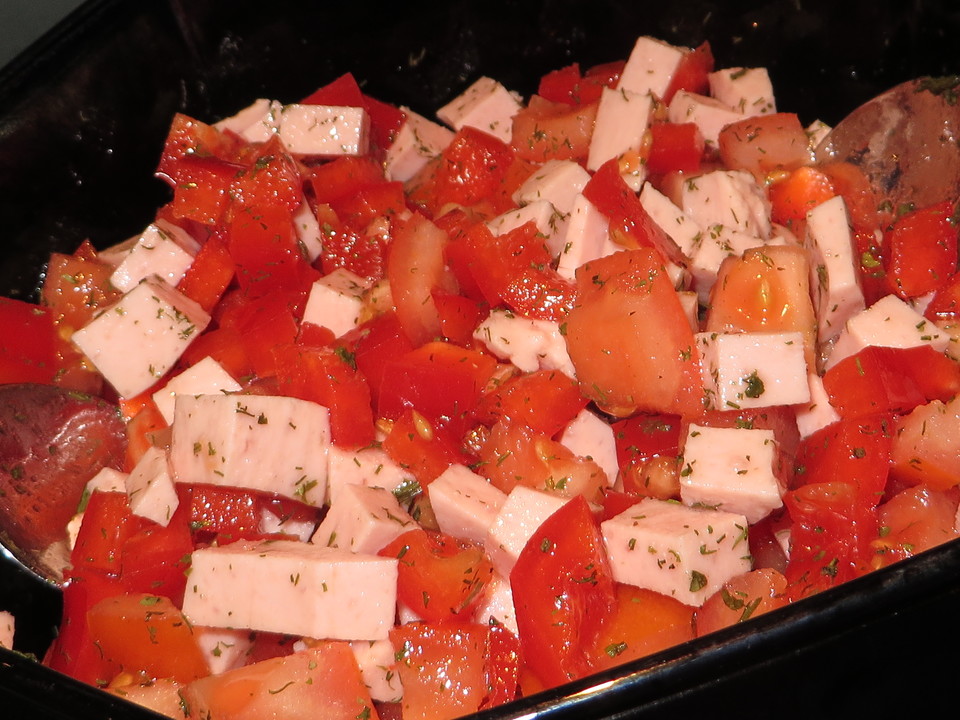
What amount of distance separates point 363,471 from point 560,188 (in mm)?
973

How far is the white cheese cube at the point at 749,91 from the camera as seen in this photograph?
254cm

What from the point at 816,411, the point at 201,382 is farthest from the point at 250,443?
the point at 816,411

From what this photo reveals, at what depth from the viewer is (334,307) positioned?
228 cm

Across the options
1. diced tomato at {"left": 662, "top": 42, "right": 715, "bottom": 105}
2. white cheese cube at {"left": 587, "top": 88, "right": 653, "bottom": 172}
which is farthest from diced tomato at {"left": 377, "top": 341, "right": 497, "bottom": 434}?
diced tomato at {"left": 662, "top": 42, "right": 715, "bottom": 105}

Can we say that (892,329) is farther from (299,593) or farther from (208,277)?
(208,277)

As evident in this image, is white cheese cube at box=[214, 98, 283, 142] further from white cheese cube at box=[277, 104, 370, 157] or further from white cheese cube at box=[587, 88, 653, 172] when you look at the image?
white cheese cube at box=[587, 88, 653, 172]

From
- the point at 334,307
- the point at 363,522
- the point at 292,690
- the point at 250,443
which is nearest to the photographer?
the point at 292,690

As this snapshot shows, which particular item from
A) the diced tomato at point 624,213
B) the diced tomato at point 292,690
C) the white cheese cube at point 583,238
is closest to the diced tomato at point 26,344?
the diced tomato at point 292,690

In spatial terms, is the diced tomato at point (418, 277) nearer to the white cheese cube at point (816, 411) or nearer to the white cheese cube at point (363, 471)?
the white cheese cube at point (363, 471)

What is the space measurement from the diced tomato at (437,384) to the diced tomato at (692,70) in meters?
1.14

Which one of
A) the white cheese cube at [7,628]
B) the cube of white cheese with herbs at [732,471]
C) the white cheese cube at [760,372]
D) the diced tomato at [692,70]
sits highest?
the diced tomato at [692,70]

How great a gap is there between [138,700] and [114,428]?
0.85 m

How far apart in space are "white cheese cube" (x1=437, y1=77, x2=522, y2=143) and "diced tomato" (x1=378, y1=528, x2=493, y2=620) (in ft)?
4.72

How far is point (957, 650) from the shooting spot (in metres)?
1.34
